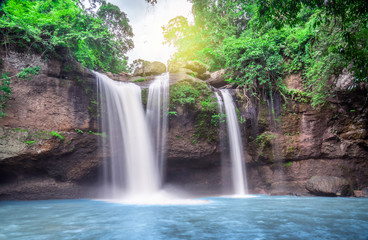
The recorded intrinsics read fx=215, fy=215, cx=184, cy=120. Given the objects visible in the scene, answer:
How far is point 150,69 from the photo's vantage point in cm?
1455

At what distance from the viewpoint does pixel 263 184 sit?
38.4 feet

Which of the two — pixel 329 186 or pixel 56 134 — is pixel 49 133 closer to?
pixel 56 134

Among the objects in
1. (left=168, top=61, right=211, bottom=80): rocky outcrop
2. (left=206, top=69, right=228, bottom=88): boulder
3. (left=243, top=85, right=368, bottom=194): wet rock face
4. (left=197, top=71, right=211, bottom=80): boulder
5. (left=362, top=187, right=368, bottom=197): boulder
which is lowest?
(left=362, top=187, right=368, bottom=197): boulder

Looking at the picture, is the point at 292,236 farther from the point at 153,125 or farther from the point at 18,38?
the point at 18,38

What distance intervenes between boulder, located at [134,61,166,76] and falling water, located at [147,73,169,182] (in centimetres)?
351

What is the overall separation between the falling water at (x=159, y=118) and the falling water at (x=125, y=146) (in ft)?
1.02

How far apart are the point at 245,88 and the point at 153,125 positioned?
221 inches

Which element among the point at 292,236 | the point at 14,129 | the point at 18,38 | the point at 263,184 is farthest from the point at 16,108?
the point at 263,184

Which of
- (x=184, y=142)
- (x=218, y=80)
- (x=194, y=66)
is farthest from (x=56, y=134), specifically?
(x=218, y=80)

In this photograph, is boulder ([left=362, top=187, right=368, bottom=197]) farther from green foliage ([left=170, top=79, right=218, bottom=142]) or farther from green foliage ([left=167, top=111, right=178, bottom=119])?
green foliage ([left=167, top=111, right=178, bottom=119])

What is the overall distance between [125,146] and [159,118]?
216 cm

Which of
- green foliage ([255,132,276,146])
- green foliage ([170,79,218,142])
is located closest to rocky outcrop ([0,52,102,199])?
green foliage ([170,79,218,142])

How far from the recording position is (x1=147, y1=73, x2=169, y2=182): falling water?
10.9 metres

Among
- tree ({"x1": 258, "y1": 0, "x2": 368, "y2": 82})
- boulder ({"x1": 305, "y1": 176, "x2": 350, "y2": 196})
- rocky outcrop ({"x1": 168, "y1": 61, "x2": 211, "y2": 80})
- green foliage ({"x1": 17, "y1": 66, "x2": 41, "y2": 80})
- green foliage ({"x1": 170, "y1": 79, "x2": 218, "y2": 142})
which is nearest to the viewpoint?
tree ({"x1": 258, "y1": 0, "x2": 368, "y2": 82})
